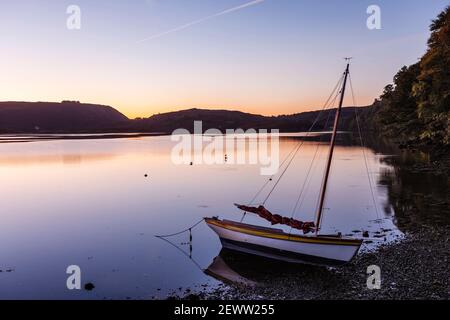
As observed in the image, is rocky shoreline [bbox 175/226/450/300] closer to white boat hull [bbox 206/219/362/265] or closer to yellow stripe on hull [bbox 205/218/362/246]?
white boat hull [bbox 206/219/362/265]

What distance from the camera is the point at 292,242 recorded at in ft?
71.9

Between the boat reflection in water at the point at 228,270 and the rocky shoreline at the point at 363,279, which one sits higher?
the rocky shoreline at the point at 363,279

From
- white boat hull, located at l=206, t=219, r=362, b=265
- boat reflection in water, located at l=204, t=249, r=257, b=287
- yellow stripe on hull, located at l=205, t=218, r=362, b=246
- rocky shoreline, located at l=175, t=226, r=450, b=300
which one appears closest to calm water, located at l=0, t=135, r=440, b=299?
boat reflection in water, located at l=204, t=249, r=257, b=287

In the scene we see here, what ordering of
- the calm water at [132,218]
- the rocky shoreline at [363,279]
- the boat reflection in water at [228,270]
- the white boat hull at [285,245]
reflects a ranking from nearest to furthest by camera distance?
1. the rocky shoreline at [363,279]
2. the boat reflection in water at [228,270]
3. the white boat hull at [285,245]
4. the calm water at [132,218]

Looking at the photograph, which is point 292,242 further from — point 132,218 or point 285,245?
point 132,218

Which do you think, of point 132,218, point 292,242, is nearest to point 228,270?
point 292,242

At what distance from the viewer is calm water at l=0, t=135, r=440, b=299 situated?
68.9 feet

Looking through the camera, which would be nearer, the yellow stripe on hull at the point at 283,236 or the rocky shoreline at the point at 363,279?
the rocky shoreline at the point at 363,279

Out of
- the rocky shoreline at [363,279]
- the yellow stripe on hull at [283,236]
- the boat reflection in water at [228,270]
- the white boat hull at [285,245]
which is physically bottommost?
the boat reflection in water at [228,270]

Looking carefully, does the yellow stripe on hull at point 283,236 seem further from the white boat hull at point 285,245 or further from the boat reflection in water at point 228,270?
the boat reflection in water at point 228,270

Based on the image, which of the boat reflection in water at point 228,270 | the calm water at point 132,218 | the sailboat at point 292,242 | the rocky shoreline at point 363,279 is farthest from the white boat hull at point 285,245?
the calm water at point 132,218

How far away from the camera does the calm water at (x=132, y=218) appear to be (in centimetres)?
2100

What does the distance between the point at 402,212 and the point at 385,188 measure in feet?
40.2
